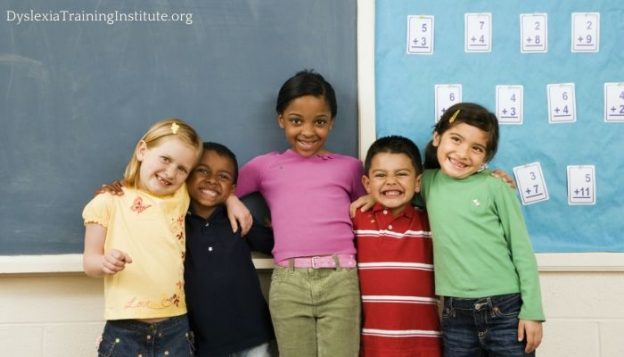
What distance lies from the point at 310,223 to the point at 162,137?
0.50 m

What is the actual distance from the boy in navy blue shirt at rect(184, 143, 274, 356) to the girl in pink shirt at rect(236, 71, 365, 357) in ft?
0.23

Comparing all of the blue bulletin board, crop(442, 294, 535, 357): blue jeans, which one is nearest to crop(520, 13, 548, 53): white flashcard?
the blue bulletin board

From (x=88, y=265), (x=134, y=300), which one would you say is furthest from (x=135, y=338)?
(x=88, y=265)

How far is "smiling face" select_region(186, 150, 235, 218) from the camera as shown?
5.72 ft

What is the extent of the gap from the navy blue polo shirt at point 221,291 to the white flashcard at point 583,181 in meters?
1.07

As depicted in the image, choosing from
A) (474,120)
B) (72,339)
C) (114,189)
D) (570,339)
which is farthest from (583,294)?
(72,339)

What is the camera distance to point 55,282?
186 centimetres

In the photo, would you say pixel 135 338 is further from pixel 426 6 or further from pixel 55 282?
pixel 426 6

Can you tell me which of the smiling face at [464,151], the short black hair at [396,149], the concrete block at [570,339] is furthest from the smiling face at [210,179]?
the concrete block at [570,339]

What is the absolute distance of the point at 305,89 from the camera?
5.80 feet

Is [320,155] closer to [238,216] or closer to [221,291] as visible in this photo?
[238,216]

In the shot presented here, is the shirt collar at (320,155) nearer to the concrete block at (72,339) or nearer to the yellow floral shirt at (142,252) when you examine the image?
the yellow floral shirt at (142,252)

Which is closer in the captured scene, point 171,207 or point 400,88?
point 171,207

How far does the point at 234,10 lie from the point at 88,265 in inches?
35.8
